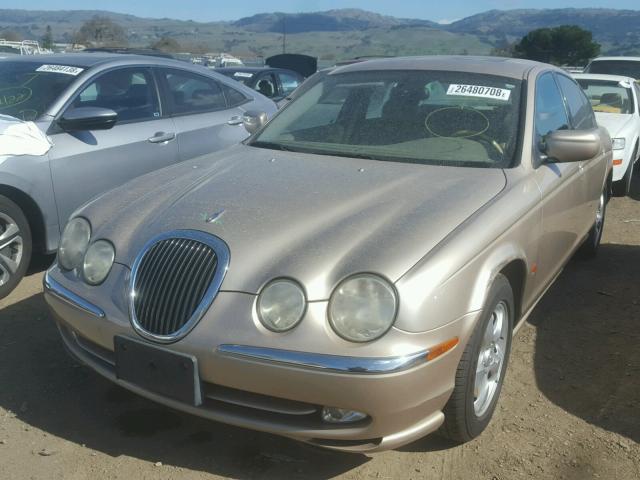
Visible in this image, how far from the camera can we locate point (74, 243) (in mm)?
3055

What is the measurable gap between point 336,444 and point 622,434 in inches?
55.2

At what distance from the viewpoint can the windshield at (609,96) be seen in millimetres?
8656

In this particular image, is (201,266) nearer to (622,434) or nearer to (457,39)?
(622,434)

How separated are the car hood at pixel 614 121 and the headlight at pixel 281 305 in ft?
20.8

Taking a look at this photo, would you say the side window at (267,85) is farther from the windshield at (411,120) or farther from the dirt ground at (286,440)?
the dirt ground at (286,440)

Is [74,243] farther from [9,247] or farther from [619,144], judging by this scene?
[619,144]

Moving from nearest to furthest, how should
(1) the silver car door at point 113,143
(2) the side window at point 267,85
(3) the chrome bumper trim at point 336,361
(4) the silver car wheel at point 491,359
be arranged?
(3) the chrome bumper trim at point 336,361, (4) the silver car wheel at point 491,359, (1) the silver car door at point 113,143, (2) the side window at point 267,85

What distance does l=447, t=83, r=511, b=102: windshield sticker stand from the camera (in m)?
3.71

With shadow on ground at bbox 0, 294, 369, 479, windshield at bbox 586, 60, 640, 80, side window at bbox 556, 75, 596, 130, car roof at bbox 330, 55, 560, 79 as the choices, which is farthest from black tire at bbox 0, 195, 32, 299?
windshield at bbox 586, 60, 640, 80

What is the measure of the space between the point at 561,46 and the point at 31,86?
122 feet

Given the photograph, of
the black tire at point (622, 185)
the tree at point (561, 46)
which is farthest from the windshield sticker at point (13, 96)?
the tree at point (561, 46)

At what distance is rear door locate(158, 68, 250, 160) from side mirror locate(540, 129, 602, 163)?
3056 mm

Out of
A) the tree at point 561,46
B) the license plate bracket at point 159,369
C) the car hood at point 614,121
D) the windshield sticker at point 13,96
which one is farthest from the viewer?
the tree at point 561,46

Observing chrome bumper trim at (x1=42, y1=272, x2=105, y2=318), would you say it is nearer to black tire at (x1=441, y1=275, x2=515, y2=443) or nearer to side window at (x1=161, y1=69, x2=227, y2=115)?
black tire at (x1=441, y1=275, x2=515, y2=443)
